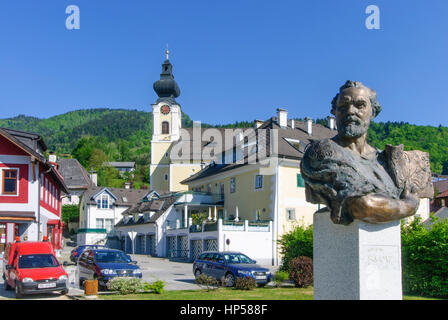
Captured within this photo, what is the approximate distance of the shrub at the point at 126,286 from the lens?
1806 centimetres

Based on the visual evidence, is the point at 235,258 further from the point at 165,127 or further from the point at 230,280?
the point at 165,127

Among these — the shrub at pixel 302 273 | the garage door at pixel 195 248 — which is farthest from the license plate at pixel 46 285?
the garage door at pixel 195 248

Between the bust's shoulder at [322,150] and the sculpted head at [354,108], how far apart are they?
0.33 m

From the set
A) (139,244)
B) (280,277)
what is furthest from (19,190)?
(139,244)

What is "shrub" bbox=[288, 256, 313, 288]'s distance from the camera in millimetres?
21250

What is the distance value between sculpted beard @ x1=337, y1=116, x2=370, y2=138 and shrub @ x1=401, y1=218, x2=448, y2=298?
1233 centimetres

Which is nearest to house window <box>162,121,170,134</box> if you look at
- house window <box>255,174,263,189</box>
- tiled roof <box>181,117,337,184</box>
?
tiled roof <box>181,117,337,184</box>

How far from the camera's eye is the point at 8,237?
32062mm

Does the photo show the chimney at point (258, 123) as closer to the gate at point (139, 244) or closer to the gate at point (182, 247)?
the gate at point (182, 247)

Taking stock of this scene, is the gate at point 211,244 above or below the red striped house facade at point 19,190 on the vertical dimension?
below

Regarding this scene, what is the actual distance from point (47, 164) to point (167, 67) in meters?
60.8
